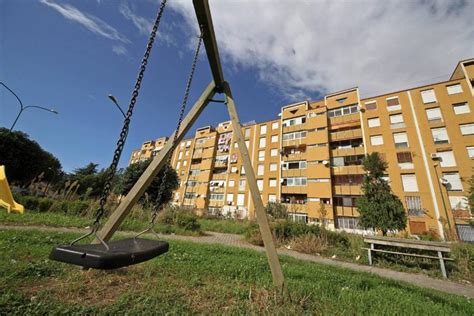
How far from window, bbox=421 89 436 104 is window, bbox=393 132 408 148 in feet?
16.6

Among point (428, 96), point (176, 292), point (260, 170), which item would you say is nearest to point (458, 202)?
point (428, 96)

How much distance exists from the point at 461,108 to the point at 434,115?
2463 mm

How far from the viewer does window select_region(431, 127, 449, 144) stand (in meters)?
24.4

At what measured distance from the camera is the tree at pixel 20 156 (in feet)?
90.5

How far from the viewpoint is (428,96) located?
2661 centimetres

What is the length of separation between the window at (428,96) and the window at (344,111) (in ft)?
24.7

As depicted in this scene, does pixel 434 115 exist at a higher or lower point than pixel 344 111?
lower

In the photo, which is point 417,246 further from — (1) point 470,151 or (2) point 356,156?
(1) point 470,151

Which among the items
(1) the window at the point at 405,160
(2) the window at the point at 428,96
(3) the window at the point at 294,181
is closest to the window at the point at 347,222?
(3) the window at the point at 294,181

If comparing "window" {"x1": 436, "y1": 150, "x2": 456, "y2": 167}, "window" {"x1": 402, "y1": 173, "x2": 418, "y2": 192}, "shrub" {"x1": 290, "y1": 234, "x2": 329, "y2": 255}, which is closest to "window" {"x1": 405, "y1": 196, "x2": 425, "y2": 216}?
"window" {"x1": 402, "y1": 173, "x2": 418, "y2": 192}

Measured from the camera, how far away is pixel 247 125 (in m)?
44.1

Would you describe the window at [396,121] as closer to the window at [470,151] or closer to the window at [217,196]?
the window at [470,151]

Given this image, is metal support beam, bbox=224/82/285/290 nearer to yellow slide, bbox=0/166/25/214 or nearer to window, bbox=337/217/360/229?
yellow slide, bbox=0/166/25/214

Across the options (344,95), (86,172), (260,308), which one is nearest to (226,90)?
(260,308)
